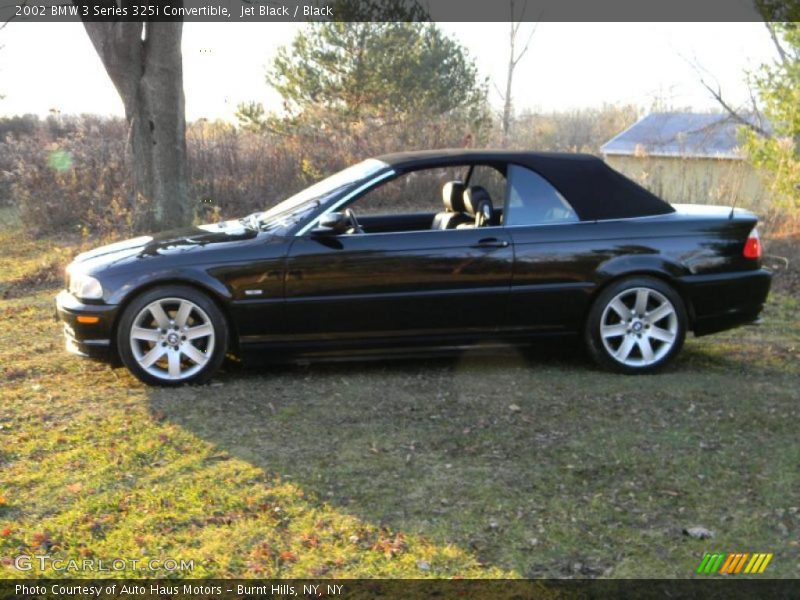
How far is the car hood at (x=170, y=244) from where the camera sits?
612 cm

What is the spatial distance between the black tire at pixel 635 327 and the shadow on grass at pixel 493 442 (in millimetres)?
147

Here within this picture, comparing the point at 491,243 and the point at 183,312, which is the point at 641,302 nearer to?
the point at 491,243

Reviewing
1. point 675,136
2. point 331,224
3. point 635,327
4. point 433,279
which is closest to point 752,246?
point 635,327

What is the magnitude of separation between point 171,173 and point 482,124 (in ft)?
43.5

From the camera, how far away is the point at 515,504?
13.8 feet

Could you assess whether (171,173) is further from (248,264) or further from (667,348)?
(667,348)

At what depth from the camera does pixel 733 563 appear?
12.0ft

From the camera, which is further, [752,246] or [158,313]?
[752,246]

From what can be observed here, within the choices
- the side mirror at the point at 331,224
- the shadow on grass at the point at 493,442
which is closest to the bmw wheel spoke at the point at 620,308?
the shadow on grass at the point at 493,442

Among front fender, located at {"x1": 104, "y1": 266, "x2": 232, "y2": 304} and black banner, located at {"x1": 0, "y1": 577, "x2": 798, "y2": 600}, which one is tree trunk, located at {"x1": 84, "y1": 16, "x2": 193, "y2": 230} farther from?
black banner, located at {"x1": 0, "y1": 577, "x2": 798, "y2": 600}

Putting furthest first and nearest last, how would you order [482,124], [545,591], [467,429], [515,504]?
[482,124]
[467,429]
[515,504]
[545,591]

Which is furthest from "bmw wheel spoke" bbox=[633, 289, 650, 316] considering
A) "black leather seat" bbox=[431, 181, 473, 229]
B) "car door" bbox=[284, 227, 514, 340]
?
"black leather seat" bbox=[431, 181, 473, 229]

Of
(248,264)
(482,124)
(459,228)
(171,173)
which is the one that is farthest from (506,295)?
(482,124)

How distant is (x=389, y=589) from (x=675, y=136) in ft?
81.1
